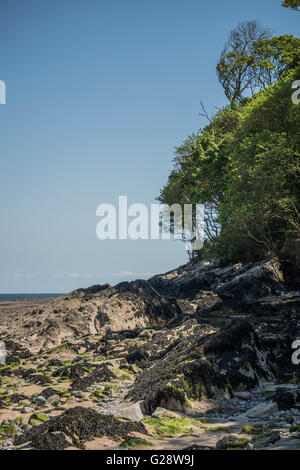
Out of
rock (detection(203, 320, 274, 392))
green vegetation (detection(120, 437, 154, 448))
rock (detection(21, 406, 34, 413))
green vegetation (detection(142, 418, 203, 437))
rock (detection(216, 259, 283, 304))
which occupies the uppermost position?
rock (detection(216, 259, 283, 304))

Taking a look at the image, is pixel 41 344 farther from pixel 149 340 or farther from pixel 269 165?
pixel 269 165

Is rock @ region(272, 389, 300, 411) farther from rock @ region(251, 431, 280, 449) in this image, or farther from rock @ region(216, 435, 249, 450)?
rock @ region(216, 435, 249, 450)

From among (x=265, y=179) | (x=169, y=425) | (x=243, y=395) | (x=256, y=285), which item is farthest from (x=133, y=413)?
(x=265, y=179)

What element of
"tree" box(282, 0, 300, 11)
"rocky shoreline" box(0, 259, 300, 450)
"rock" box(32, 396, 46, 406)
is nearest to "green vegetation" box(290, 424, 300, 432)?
"rocky shoreline" box(0, 259, 300, 450)

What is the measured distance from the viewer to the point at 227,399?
29.0 ft

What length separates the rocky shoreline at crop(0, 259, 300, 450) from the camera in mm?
6359

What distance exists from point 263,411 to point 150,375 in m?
4.06

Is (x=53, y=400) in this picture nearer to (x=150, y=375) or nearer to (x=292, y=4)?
(x=150, y=375)

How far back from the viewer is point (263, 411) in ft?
24.1

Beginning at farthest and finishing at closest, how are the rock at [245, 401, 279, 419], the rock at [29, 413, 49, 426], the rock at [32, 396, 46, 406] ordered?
the rock at [32, 396, 46, 406], the rock at [29, 413, 49, 426], the rock at [245, 401, 279, 419]

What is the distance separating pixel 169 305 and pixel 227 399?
41.9ft

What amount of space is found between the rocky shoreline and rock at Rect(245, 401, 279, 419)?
0.02 metres

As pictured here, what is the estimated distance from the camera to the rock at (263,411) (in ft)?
23.8

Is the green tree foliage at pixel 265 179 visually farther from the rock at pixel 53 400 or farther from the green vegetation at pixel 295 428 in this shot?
the green vegetation at pixel 295 428
